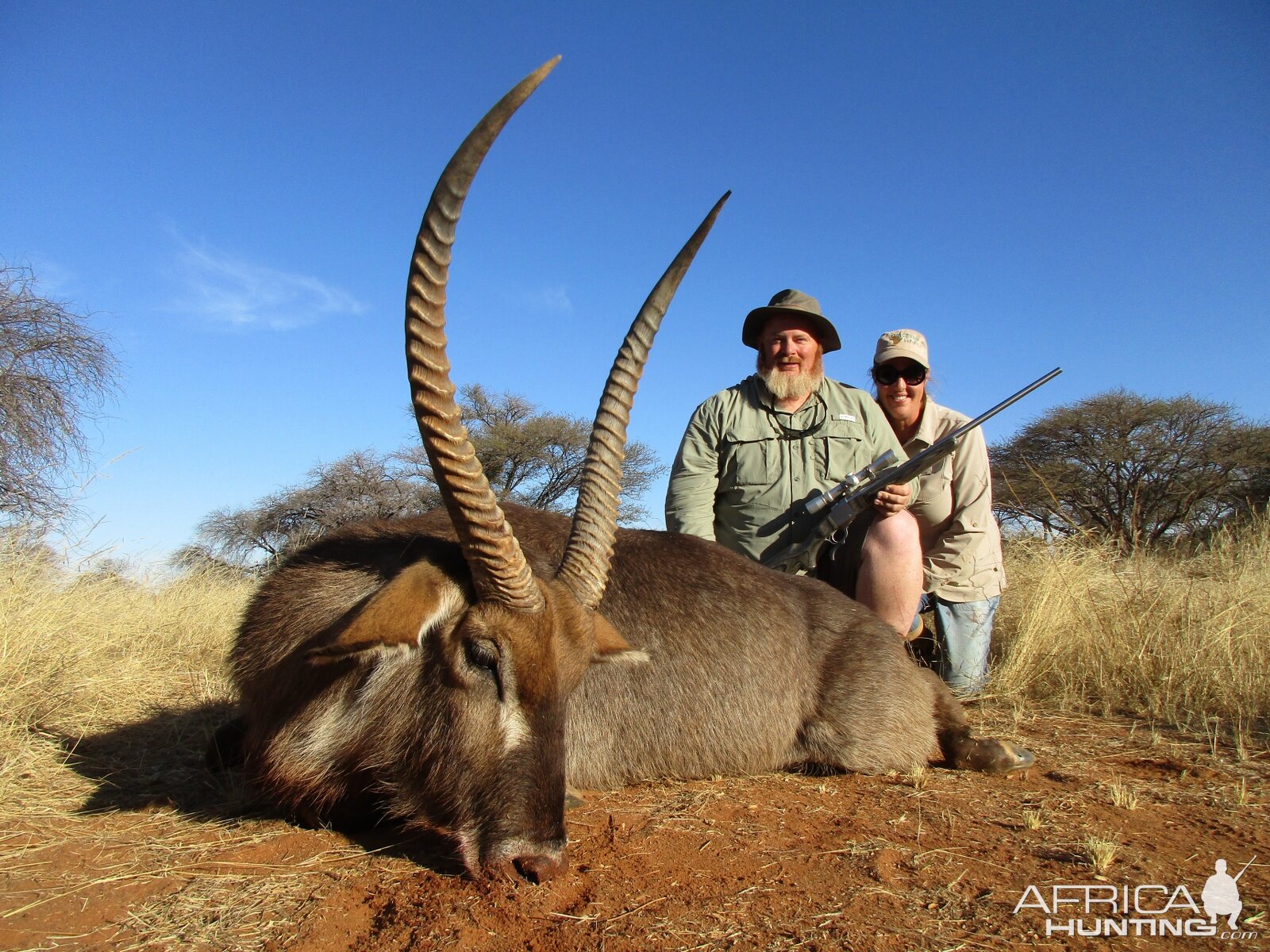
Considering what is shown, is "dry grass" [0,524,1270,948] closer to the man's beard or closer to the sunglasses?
the sunglasses

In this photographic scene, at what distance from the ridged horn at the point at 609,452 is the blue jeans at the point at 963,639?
3227 mm

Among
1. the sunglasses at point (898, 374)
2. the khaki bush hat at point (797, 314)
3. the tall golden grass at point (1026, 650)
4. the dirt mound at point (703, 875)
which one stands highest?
the khaki bush hat at point (797, 314)

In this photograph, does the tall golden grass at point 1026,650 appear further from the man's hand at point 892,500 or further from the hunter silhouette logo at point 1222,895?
the hunter silhouette logo at point 1222,895

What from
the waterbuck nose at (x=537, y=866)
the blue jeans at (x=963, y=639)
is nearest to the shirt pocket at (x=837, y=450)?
the blue jeans at (x=963, y=639)

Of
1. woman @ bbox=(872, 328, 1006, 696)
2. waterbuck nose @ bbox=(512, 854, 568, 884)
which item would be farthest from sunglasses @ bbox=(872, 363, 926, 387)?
waterbuck nose @ bbox=(512, 854, 568, 884)

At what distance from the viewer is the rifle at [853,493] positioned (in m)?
5.08

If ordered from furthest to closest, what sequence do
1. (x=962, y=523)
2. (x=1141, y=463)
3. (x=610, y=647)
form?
(x=1141, y=463), (x=962, y=523), (x=610, y=647)

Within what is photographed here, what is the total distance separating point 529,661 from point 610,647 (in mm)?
420

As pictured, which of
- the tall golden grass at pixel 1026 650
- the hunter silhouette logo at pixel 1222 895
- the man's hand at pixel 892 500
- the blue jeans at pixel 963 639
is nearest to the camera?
the hunter silhouette logo at pixel 1222 895

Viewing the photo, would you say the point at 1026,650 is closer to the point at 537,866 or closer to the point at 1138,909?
the point at 1138,909

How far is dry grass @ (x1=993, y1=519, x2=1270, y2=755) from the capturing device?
4.61m

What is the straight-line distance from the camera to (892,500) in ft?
16.5

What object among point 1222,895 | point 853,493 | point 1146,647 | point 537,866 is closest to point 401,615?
point 537,866

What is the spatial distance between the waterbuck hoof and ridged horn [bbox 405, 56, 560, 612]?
2325mm
